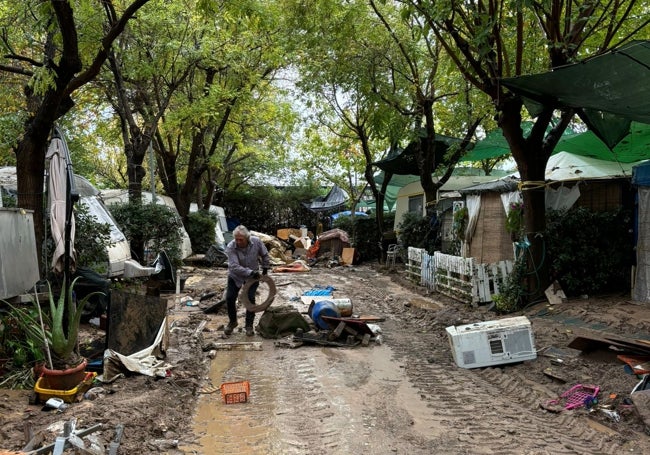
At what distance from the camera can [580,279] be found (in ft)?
30.0

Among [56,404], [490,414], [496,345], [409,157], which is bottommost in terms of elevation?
[490,414]

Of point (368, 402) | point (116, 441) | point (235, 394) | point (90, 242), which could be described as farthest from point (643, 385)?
point (90, 242)

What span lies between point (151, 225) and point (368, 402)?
32.7 feet

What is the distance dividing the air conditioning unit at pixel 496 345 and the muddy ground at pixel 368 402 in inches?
4.3

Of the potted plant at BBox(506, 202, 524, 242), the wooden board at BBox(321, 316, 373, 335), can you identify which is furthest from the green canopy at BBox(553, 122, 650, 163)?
the wooden board at BBox(321, 316, 373, 335)

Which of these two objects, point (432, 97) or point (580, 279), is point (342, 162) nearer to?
point (432, 97)

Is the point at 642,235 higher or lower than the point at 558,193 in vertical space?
lower

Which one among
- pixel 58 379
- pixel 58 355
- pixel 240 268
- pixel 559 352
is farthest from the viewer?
pixel 240 268

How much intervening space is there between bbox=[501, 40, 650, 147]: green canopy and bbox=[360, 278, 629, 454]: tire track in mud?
3655mm

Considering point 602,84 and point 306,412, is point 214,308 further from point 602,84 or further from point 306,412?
point 602,84

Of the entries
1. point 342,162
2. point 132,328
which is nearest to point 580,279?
point 132,328

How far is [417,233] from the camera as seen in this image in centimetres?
1606

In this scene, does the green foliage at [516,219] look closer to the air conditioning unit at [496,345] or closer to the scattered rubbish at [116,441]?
the air conditioning unit at [496,345]

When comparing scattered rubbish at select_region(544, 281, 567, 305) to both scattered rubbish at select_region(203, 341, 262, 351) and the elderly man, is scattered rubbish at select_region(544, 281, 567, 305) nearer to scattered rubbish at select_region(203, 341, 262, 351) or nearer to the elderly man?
the elderly man
